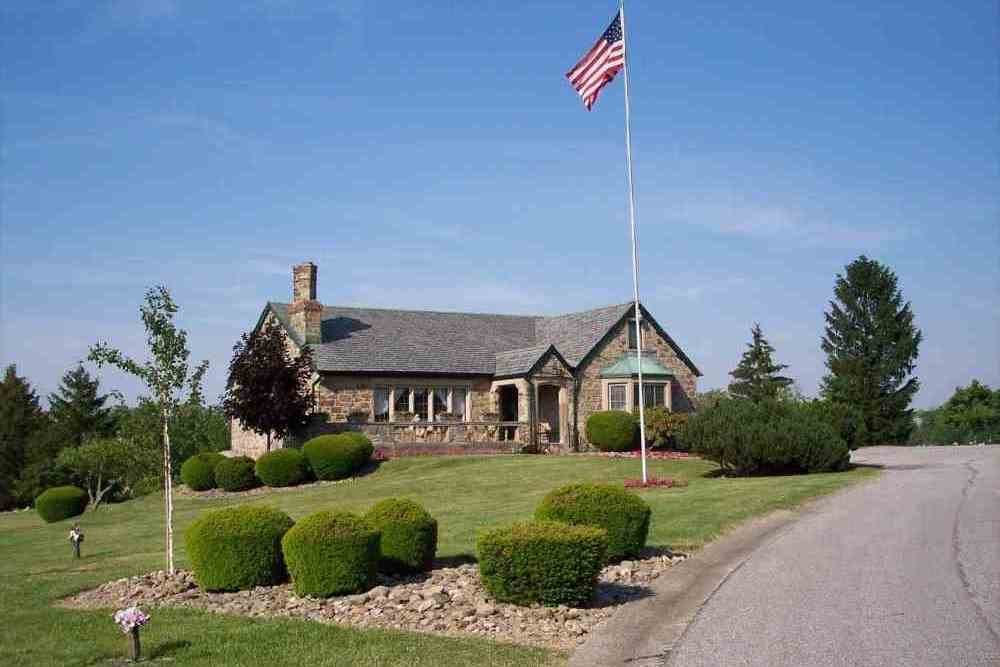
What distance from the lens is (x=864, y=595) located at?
1052 cm

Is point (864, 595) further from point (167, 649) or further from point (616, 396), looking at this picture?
point (616, 396)

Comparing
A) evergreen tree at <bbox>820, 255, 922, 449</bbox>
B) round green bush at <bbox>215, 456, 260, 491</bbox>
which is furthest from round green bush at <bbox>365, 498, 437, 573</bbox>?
evergreen tree at <bbox>820, 255, 922, 449</bbox>

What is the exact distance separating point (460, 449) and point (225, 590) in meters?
23.3

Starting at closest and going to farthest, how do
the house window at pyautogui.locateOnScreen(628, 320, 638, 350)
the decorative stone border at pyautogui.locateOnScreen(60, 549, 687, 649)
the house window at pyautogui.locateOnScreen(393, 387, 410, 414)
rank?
1. the decorative stone border at pyautogui.locateOnScreen(60, 549, 687, 649)
2. the house window at pyautogui.locateOnScreen(393, 387, 410, 414)
3. the house window at pyautogui.locateOnScreen(628, 320, 638, 350)

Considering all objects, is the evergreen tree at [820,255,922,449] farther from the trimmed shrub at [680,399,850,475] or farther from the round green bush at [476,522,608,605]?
the round green bush at [476,522,608,605]

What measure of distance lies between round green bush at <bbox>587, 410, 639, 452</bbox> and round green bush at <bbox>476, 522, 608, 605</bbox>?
990 inches

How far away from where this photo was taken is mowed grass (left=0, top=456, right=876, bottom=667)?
9.22 metres

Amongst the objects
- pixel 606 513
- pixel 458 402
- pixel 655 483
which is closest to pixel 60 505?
pixel 458 402

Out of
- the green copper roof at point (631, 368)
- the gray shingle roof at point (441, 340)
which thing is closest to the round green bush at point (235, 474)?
the gray shingle roof at point (441, 340)

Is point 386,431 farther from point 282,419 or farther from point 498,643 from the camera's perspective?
point 498,643

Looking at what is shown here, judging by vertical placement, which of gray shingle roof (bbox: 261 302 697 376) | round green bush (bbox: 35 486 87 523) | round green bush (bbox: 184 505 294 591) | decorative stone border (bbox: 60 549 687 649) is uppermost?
gray shingle roof (bbox: 261 302 697 376)

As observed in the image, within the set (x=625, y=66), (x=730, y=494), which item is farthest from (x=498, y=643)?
(x=625, y=66)

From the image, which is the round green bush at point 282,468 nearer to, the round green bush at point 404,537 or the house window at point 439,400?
the house window at point 439,400

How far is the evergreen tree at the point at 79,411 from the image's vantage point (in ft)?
193
